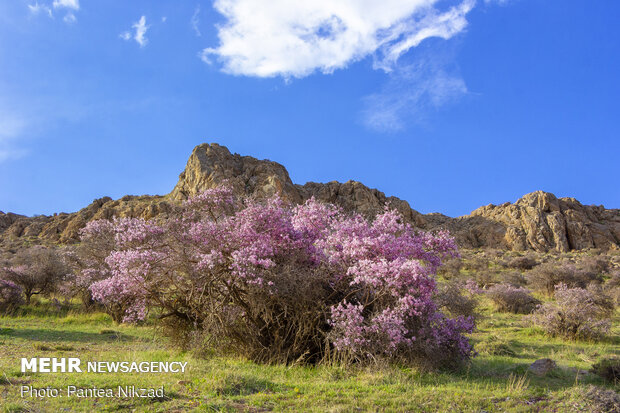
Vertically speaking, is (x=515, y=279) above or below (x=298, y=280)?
below

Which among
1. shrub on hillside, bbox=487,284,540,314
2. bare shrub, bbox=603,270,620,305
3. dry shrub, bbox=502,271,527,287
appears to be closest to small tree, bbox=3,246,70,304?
shrub on hillside, bbox=487,284,540,314

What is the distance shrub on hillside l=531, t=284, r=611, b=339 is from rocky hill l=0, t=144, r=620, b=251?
51.6m

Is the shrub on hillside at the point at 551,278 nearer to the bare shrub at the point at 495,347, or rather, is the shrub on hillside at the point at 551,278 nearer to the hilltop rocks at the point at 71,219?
the bare shrub at the point at 495,347

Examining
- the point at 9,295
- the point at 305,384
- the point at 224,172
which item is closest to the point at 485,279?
the point at 305,384

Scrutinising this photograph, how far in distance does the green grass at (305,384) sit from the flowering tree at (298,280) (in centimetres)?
68

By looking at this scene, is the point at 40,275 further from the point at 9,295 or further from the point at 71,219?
the point at 71,219

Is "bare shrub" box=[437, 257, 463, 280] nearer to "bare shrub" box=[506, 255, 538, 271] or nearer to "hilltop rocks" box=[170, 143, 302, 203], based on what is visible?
"bare shrub" box=[506, 255, 538, 271]

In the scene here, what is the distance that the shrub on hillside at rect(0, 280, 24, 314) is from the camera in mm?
21359

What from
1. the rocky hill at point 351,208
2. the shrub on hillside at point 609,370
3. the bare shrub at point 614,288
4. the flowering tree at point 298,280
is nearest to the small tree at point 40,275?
the flowering tree at point 298,280

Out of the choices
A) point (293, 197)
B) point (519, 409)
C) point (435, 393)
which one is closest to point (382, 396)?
point (435, 393)

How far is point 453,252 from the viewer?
11.2m

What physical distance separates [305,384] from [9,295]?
19694 millimetres

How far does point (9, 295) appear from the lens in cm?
2161

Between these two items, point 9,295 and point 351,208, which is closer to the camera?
point 9,295
